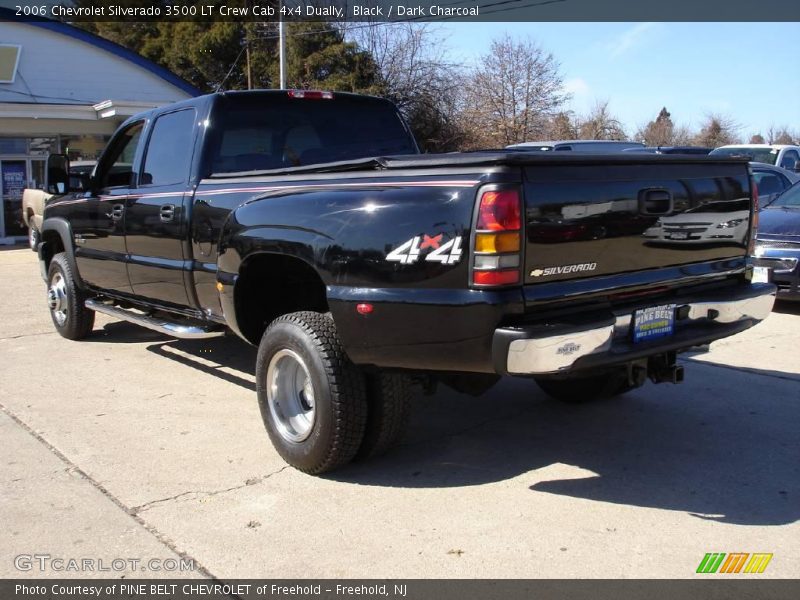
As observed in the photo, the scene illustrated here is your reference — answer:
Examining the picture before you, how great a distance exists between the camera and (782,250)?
28.4 ft

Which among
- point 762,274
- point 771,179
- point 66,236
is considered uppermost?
point 771,179

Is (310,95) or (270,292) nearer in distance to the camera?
(270,292)

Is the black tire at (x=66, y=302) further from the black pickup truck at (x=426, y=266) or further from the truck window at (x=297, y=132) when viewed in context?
the truck window at (x=297, y=132)

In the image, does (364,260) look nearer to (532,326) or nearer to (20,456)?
(532,326)

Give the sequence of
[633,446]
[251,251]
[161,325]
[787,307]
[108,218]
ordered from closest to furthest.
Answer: [251,251], [633,446], [161,325], [108,218], [787,307]

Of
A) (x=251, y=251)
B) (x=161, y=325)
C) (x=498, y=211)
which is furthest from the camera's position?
(x=161, y=325)

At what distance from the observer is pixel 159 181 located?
18.5 ft

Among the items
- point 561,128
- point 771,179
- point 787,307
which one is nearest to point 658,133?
point 561,128

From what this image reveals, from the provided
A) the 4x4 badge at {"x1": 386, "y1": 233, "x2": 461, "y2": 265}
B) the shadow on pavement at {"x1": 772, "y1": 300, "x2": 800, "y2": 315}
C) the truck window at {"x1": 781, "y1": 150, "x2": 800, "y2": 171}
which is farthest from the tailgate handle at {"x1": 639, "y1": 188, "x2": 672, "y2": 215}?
the truck window at {"x1": 781, "y1": 150, "x2": 800, "y2": 171}

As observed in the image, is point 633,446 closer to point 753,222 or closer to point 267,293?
point 753,222

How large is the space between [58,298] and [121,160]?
1.78 meters

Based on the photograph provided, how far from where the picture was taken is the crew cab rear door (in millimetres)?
5234

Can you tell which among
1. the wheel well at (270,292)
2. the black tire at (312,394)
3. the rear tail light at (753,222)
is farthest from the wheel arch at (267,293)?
the rear tail light at (753,222)
